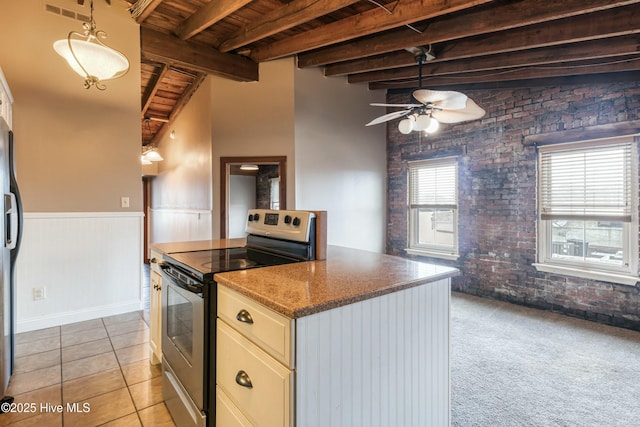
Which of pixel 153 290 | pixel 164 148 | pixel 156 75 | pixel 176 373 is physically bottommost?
pixel 176 373

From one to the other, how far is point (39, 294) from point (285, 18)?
3.70 meters

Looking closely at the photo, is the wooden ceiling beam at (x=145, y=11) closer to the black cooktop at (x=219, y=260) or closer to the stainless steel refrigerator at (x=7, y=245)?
the stainless steel refrigerator at (x=7, y=245)

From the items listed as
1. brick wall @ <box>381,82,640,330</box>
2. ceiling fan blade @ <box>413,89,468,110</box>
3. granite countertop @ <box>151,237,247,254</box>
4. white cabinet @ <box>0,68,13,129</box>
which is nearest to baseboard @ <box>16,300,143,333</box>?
granite countertop @ <box>151,237,247,254</box>

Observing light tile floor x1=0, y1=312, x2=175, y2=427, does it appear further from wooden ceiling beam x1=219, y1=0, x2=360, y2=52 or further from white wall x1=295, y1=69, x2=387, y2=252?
wooden ceiling beam x1=219, y1=0, x2=360, y2=52

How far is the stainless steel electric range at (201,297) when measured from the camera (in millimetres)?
1482

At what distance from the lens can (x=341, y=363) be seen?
1.18 meters

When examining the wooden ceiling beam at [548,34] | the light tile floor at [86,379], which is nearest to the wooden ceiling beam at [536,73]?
the wooden ceiling beam at [548,34]

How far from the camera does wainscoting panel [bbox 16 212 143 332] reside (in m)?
3.14

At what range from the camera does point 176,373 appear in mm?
1803

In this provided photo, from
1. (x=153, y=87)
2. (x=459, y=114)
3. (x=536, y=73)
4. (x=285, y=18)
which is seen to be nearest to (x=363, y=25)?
(x=285, y=18)

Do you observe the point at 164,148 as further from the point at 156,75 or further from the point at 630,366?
the point at 630,366

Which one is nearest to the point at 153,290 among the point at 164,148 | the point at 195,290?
the point at 195,290

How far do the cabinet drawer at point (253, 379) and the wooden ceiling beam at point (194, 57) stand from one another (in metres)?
3.76

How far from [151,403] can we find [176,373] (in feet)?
1.59
